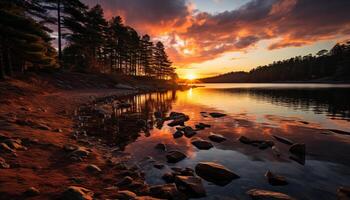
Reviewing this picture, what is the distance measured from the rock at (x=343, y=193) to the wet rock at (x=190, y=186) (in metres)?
3.85

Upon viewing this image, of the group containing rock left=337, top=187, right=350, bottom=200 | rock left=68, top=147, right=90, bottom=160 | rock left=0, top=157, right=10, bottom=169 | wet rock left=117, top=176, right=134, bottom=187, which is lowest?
rock left=337, top=187, right=350, bottom=200

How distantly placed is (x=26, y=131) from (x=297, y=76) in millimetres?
171904

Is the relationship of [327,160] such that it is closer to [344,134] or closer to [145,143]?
[344,134]

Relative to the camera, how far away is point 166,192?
5.36m

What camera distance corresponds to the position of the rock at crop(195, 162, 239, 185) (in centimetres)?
656

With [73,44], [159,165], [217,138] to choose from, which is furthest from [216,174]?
[73,44]

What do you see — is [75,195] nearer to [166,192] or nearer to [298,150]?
[166,192]

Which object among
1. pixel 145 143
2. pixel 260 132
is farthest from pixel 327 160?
pixel 145 143

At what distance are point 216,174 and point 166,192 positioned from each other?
2.15 metres

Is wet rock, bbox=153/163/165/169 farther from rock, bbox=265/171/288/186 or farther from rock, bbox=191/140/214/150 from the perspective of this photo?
rock, bbox=265/171/288/186

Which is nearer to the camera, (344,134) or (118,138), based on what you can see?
(118,138)

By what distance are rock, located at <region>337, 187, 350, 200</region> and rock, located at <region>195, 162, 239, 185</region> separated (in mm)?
2818

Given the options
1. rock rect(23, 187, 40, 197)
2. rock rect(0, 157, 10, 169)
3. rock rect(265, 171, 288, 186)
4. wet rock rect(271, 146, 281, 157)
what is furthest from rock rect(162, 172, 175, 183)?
wet rock rect(271, 146, 281, 157)

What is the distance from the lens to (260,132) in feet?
42.8
